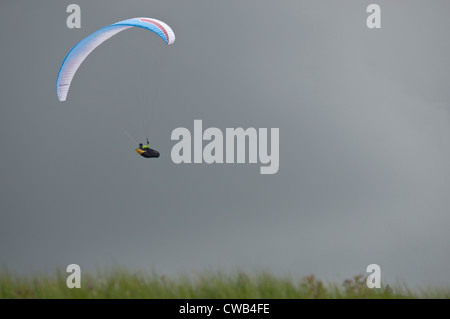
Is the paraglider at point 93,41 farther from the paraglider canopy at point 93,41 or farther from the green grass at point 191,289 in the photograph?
the green grass at point 191,289

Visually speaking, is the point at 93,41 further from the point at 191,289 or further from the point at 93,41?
the point at 191,289

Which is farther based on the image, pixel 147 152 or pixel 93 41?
pixel 147 152

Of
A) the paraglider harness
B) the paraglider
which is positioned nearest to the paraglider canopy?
the paraglider

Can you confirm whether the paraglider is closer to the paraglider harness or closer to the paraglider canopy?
the paraglider canopy

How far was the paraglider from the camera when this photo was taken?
10.7m

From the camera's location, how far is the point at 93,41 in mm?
11172

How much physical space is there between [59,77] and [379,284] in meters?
8.26

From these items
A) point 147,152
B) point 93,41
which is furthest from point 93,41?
point 147,152

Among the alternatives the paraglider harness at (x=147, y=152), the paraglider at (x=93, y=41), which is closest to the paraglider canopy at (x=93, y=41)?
the paraglider at (x=93, y=41)

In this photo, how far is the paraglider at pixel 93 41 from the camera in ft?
35.2

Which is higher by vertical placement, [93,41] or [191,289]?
[93,41]
